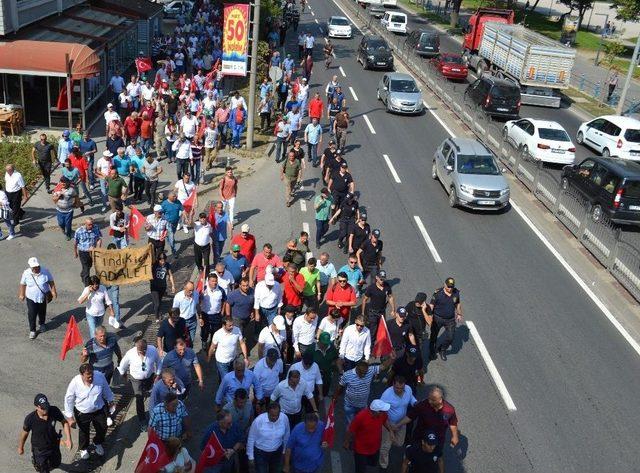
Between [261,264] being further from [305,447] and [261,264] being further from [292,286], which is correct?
[305,447]

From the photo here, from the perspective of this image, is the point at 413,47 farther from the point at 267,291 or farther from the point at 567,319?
the point at 267,291

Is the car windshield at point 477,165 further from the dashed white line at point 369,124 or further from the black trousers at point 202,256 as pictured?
the black trousers at point 202,256

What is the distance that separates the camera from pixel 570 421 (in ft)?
36.3

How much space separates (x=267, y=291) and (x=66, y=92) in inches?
614

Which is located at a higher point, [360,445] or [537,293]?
[360,445]

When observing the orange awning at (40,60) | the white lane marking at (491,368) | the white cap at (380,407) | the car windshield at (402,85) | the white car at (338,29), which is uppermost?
the orange awning at (40,60)

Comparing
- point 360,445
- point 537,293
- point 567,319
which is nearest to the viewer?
point 360,445

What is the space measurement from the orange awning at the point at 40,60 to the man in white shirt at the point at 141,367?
1557 centimetres

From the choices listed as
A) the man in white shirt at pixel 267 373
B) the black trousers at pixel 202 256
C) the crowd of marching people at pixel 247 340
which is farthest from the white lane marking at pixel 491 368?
the black trousers at pixel 202 256

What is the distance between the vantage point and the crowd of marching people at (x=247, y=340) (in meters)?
8.37

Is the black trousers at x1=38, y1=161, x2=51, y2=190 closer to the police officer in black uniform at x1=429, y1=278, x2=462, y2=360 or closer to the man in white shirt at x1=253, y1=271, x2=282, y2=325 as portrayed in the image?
the man in white shirt at x1=253, y1=271, x2=282, y2=325

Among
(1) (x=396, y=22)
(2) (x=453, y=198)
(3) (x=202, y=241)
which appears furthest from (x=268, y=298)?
(1) (x=396, y=22)

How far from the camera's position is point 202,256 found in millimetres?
14391

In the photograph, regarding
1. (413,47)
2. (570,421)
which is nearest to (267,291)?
(570,421)
